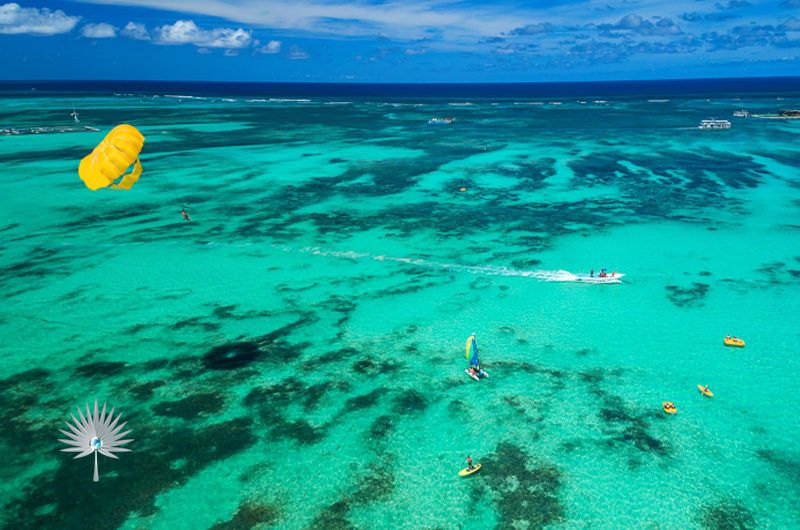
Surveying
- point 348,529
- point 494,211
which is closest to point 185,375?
point 348,529

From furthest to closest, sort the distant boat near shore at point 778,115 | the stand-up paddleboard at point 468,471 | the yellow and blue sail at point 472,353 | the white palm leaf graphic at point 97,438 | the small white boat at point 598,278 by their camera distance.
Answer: the distant boat near shore at point 778,115 → the small white boat at point 598,278 → the yellow and blue sail at point 472,353 → the stand-up paddleboard at point 468,471 → the white palm leaf graphic at point 97,438

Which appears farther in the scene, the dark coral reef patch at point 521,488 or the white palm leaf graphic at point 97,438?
the white palm leaf graphic at point 97,438

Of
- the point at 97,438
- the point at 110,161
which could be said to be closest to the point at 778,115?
the point at 110,161

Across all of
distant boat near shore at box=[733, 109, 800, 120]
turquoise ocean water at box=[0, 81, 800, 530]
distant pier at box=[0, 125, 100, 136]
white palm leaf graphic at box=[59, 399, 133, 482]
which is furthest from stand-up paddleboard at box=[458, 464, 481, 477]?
distant boat near shore at box=[733, 109, 800, 120]

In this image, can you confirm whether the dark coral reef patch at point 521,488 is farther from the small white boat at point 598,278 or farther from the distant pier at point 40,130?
the distant pier at point 40,130

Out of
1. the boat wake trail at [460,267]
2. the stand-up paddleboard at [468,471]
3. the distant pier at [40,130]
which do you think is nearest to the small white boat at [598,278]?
the boat wake trail at [460,267]

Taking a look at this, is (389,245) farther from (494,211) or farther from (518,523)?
(518,523)

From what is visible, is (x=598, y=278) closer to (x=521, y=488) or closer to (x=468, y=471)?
(x=521, y=488)
